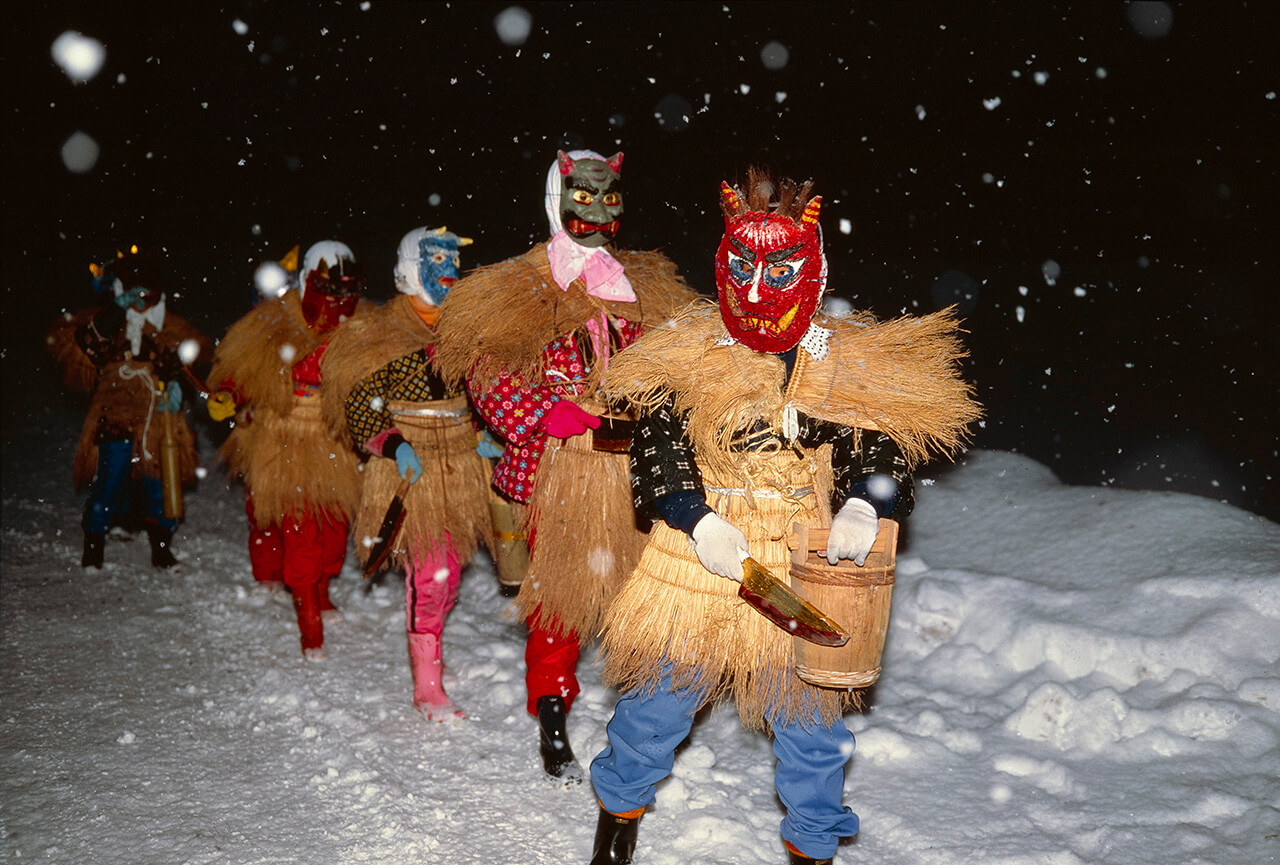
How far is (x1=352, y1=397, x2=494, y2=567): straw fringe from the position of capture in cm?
379

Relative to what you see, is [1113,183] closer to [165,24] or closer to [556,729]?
[556,729]

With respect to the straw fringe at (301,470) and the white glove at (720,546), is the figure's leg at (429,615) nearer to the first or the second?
the straw fringe at (301,470)

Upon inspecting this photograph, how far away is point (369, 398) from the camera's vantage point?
3834mm

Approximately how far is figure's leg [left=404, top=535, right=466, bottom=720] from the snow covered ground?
0.12 meters

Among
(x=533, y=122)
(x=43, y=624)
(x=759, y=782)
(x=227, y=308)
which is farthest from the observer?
(x=227, y=308)

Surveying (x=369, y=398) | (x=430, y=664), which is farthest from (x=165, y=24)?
(x=430, y=664)

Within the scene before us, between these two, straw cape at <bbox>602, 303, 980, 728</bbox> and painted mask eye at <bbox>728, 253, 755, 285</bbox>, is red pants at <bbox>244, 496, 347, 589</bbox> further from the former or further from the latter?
painted mask eye at <bbox>728, 253, 755, 285</bbox>

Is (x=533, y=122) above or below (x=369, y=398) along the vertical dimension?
above

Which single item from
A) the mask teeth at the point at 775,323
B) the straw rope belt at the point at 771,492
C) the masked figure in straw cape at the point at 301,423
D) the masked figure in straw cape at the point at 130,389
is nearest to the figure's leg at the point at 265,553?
the masked figure in straw cape at the point at 301,423

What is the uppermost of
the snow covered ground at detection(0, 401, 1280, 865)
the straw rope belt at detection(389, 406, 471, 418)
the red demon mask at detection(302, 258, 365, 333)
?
the red demon mask at detection(302, 258, 365, 333)

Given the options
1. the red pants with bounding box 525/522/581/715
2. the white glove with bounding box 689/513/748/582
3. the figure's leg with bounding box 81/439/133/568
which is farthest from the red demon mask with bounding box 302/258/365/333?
the white glove with bounding box 689/513/748/582

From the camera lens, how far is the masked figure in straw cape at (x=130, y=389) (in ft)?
18.5

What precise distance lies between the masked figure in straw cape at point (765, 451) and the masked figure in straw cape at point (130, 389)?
13.9ft

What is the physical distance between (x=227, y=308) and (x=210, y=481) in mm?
7092
